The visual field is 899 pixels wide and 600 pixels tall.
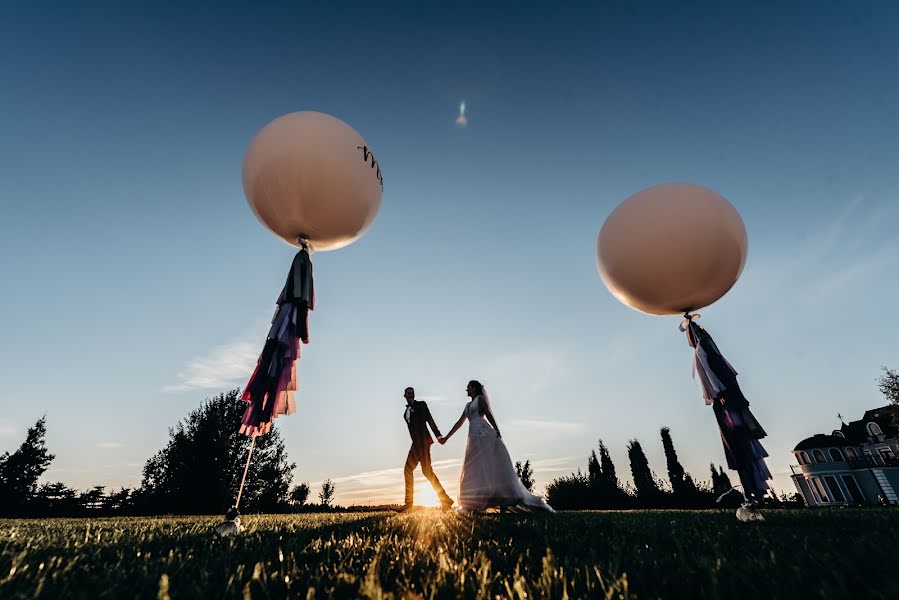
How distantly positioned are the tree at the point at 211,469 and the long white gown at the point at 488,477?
20.6 m

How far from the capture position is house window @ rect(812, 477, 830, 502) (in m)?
42.0

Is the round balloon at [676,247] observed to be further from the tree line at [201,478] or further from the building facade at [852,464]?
the building facade at [852,464]

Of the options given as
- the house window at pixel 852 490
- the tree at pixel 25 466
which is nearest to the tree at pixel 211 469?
the tree at pixel 25 466

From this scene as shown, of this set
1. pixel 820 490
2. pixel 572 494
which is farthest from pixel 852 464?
pixel 572 494

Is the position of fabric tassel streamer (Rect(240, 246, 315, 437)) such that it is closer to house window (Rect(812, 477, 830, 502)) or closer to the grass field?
the grass field

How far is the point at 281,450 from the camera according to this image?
32625 mm

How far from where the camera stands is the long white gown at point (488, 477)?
598 centimetres

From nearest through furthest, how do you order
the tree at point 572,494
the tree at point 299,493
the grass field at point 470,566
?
the grass field at point 470,566 < the tree at point 572,494 < the tree at point 299,493

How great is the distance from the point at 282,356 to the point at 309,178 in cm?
207

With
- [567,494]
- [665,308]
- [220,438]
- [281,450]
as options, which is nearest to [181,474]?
[220,438]

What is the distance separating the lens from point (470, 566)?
1.90 meters

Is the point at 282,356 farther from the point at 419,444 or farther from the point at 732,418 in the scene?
the point at 732,418

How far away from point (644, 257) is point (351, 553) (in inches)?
190

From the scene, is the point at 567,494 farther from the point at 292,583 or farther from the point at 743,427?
the point at 292,583
